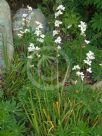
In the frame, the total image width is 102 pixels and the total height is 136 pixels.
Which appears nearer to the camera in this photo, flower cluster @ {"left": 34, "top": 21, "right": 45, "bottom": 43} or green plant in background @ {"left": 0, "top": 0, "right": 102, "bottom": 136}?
green plant in background @ {"left": 0, "top": 0, "right": 102, "bottom": 136}

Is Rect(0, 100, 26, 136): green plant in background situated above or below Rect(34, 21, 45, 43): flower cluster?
below

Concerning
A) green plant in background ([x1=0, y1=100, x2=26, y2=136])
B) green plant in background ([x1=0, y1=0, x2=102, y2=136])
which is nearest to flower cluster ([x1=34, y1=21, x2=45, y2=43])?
green plant in background ([x1=0, y1=0, x2=102, y2=136])

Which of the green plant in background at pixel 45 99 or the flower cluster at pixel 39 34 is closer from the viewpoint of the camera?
the green plant in background at pixel 45 99

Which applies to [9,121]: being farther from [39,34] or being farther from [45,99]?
[39,34]

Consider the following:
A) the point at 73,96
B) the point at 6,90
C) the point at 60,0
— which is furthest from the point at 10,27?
the point at 73,96

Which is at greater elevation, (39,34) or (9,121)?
(39,34)

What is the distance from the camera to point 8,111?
409 centimetres

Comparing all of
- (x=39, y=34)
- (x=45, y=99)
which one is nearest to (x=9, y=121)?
(x=45, y=99)

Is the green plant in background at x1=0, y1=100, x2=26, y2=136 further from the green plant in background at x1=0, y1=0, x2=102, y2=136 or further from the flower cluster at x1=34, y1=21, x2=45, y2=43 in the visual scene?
the flower cluster at x1=34, y1=21, x2=45, y2=43

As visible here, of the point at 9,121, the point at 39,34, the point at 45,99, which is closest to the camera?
the point at 9,121

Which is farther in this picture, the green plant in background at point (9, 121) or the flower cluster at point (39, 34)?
the flower cluster at point (39, 34)

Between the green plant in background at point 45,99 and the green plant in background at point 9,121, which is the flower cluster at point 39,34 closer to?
the green plant in background at point 45,99

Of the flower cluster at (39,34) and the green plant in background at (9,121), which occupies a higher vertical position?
the flower cluster at (39,34)

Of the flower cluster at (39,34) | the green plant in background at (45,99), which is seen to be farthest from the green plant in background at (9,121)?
the flower cluster at (39,34)
